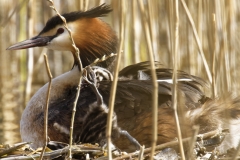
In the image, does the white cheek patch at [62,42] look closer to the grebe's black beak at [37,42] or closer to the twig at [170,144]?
the grebe's black beak at [37,42]

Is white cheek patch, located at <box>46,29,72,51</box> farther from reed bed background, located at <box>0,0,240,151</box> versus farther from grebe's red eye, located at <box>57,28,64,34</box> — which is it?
reed bed background, located at <box>0,0,240,151</box>

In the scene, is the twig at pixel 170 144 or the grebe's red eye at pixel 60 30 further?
the grebe's red eye at pixel 60 30

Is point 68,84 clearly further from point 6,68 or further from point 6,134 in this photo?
point 6,68

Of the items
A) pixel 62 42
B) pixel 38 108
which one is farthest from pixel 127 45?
pixel 38 108

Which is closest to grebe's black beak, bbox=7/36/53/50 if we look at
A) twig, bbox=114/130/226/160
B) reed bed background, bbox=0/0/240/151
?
reed bed background, bbox=0/0/240/151

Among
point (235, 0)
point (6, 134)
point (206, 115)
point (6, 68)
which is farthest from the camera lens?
point (6, 68)

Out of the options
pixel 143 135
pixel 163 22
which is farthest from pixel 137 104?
pixel 163 22

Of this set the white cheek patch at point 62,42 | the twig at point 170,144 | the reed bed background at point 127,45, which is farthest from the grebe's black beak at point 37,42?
the twig at point 170,144

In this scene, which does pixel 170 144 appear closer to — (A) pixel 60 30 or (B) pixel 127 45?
(A) pixel 60 30

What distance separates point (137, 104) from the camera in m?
4.41

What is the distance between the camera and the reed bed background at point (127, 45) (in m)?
5.16

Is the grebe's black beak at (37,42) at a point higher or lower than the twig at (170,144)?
higher

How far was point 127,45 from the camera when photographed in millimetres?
8055

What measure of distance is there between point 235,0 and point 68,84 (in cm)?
249
